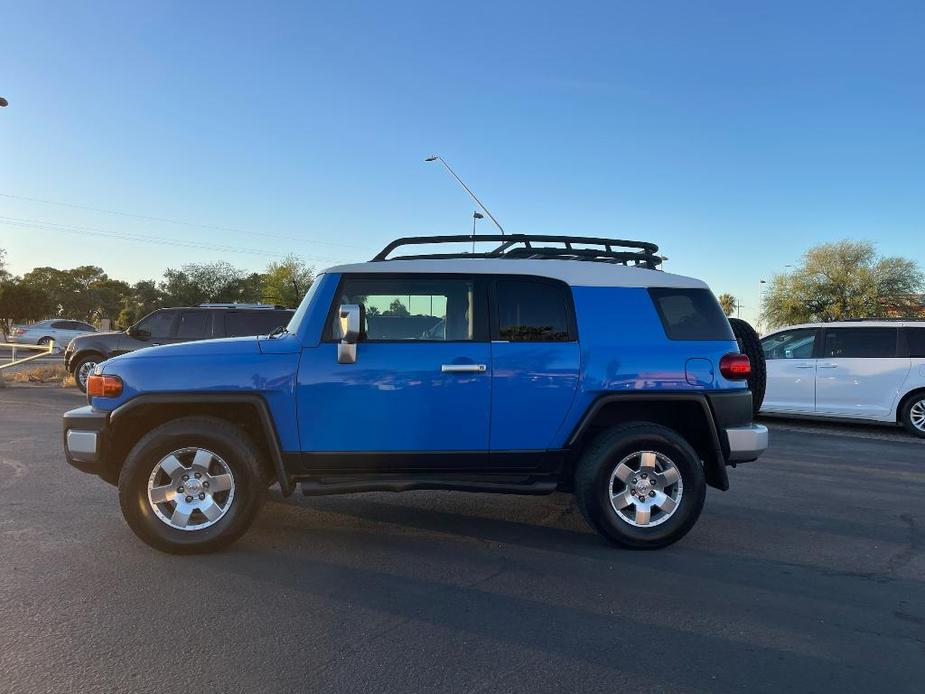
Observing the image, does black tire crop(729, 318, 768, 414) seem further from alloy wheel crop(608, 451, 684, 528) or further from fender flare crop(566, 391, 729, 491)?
alloy wheel crop(608, 451, 684, 528)

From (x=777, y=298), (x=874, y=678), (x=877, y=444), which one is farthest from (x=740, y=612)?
(x=777, y=298)

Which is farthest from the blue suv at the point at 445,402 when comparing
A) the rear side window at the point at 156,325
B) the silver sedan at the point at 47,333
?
the silver sedan at the point at 47,333

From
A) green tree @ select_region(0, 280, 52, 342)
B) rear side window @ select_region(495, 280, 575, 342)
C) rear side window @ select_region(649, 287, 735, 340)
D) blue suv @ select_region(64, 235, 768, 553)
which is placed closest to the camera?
blue suv @ select_region(64, 235, 768, 553)

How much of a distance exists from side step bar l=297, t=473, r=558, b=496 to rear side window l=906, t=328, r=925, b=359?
8487 millimetres

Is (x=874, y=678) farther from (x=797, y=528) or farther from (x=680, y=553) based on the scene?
(x=797, y=528)

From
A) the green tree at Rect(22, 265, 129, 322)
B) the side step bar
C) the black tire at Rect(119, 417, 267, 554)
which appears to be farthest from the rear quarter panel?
the green tree at Rect(22, 265, 129, 322)

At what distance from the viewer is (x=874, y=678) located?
291 centimetres

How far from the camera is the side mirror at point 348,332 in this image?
4.20 m

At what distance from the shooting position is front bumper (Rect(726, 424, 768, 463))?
15.3 feet

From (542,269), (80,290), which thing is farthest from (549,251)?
(80,290)

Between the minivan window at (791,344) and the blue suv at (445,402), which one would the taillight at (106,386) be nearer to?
the blue suv at (445,402)

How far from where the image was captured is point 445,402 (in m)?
4.42

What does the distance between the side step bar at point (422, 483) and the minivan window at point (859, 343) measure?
27.1ft

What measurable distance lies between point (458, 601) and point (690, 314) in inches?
102
